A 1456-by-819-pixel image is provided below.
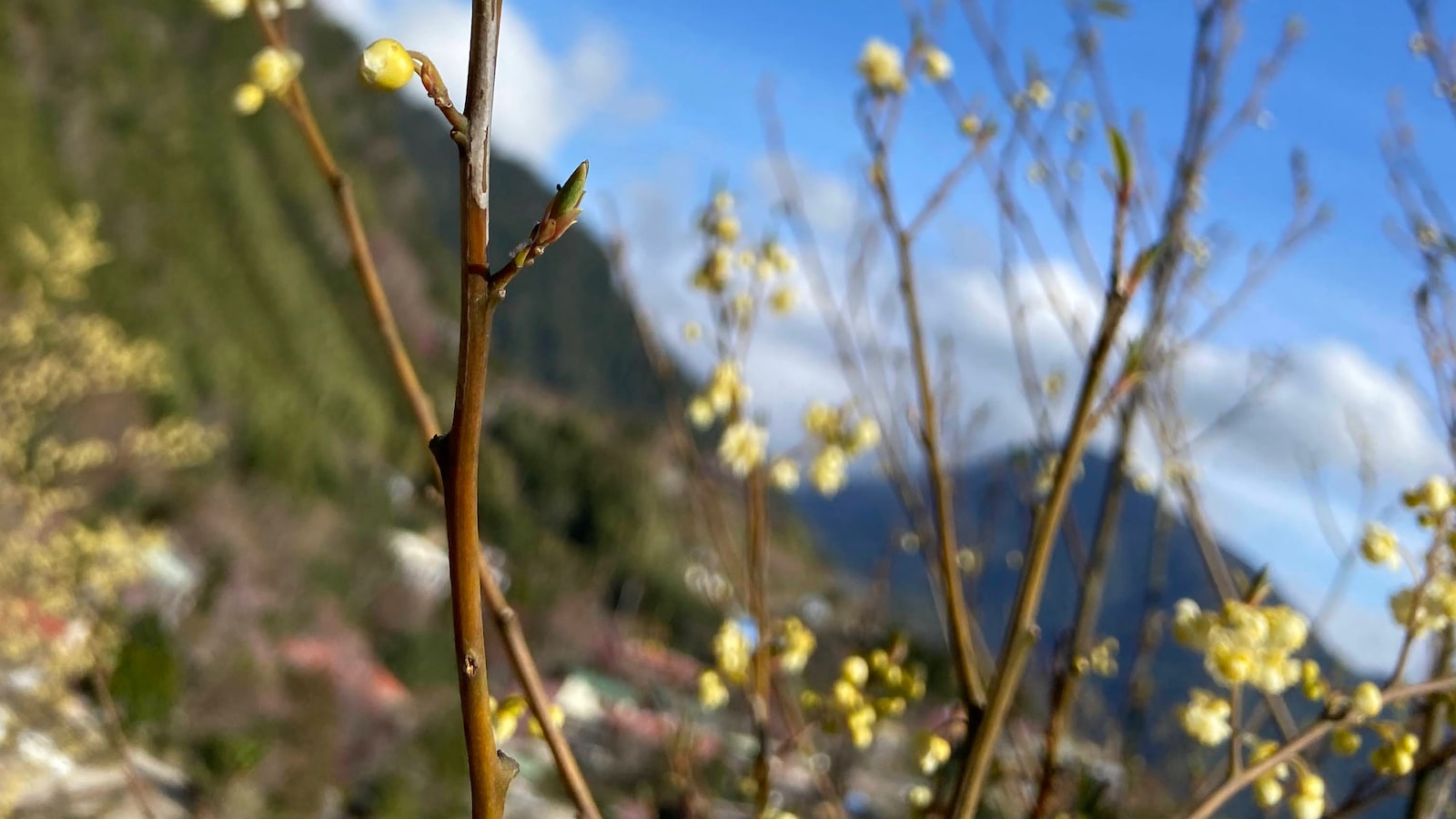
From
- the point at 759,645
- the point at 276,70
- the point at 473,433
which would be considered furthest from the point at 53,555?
the point at 473,433

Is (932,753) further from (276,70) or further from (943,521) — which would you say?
(276,70)

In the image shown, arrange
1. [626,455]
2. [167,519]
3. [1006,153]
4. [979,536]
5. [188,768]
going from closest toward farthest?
[1006,153]
[979,536]
[188,768]
[167,519]
[626,455]

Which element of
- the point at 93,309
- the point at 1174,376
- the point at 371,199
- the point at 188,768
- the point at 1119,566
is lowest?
the point at 188,768

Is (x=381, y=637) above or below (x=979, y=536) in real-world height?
below

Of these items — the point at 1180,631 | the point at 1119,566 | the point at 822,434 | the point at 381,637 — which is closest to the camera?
the point at 1180,631

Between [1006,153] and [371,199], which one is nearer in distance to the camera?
[1006,153]

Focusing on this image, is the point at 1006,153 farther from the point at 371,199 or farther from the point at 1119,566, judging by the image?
the point at 371,199

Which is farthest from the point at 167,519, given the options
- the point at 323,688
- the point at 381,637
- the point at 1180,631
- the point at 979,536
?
the point at 1180,631
